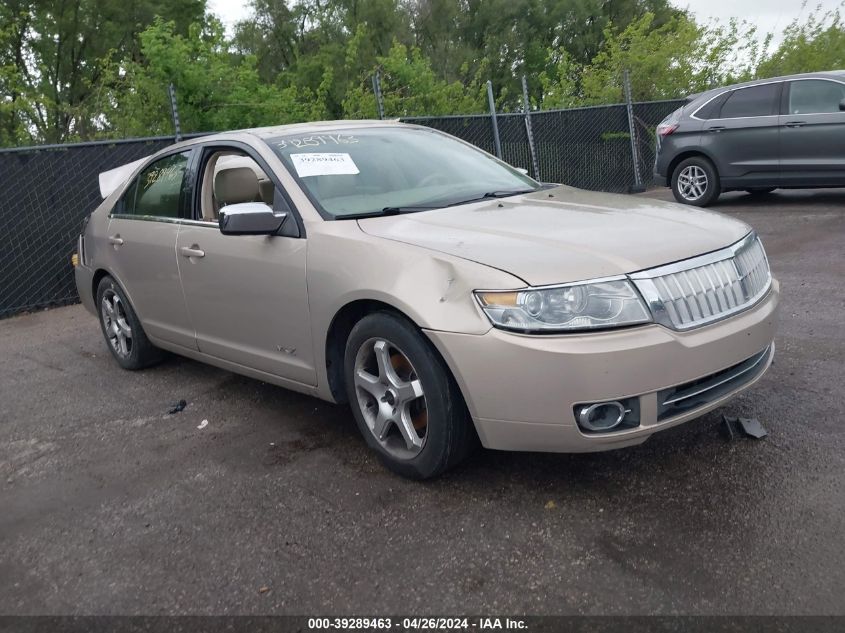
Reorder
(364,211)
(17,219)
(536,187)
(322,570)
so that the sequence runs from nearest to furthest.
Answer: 1. (322,570)
2. (364,211)
3. (536,187)
4. (17,219)

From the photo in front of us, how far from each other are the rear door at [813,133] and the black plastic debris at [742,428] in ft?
24.3

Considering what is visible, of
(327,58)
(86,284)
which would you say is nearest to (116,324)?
(86,284)

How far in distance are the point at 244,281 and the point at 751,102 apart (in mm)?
8687

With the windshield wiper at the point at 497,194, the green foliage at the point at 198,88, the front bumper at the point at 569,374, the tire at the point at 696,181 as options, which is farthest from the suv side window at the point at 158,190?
the tire at the point at 696,181

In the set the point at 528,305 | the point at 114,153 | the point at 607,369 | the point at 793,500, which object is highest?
the point at 114,153

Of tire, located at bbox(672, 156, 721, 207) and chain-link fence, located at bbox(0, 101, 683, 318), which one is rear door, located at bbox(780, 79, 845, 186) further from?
chain-link fence, located at bbox(0, 101, 683, 318)

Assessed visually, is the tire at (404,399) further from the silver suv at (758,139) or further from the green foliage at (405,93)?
the green foliage at (405,93)

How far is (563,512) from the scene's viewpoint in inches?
125

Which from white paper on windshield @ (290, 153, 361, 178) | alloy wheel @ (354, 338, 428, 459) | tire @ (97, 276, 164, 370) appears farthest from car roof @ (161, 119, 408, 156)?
alloy wheel @ (354, 338, 428, 459)

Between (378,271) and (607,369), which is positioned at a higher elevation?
(378,271)

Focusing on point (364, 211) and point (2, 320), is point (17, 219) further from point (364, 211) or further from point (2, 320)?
point (364, 211)

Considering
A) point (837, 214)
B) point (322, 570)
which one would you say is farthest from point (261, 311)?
point (837, 214)

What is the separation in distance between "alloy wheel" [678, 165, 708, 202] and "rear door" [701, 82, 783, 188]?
28 cm

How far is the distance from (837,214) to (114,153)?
838 centimetres
